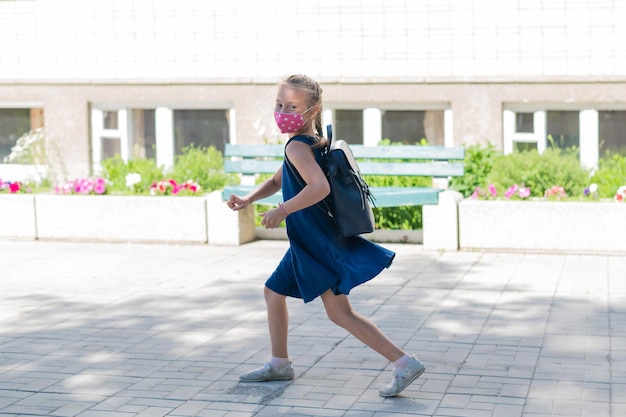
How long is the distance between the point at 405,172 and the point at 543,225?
1562 millimetres

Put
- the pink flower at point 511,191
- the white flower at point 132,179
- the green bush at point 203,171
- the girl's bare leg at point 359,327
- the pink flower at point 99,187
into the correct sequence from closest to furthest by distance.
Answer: the girl's bare leg at point 359,327 → the pink flower at point 511,191 → the pink flower at point 99,187 → the white flower at point 132,179 → the green bush at point 203,171

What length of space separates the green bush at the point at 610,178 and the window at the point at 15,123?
7336 mm

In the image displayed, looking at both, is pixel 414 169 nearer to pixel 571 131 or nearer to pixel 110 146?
pixel 571 131

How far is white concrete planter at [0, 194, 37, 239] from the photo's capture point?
Answer: 474 inches

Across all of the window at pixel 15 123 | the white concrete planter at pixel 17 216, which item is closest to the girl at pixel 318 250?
the white concrete planter at pixel 17 216

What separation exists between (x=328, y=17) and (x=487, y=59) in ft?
6.44

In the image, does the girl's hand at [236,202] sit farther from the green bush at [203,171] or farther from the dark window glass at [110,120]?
the dark window glass at [110,120]

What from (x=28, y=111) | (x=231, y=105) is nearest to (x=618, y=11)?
(x=231, y=105)

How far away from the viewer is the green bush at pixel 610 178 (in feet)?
36.9

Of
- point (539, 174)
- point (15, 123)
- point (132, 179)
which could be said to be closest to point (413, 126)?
point (539, 174)

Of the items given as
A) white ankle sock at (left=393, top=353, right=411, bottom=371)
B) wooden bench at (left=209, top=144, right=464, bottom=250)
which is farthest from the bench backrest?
white ankle sock at (left=393, top=353, right=411, bottom=371)

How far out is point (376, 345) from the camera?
226 inches

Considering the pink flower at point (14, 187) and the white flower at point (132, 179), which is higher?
the white flower at point (132, 179)

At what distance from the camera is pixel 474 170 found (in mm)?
12266
